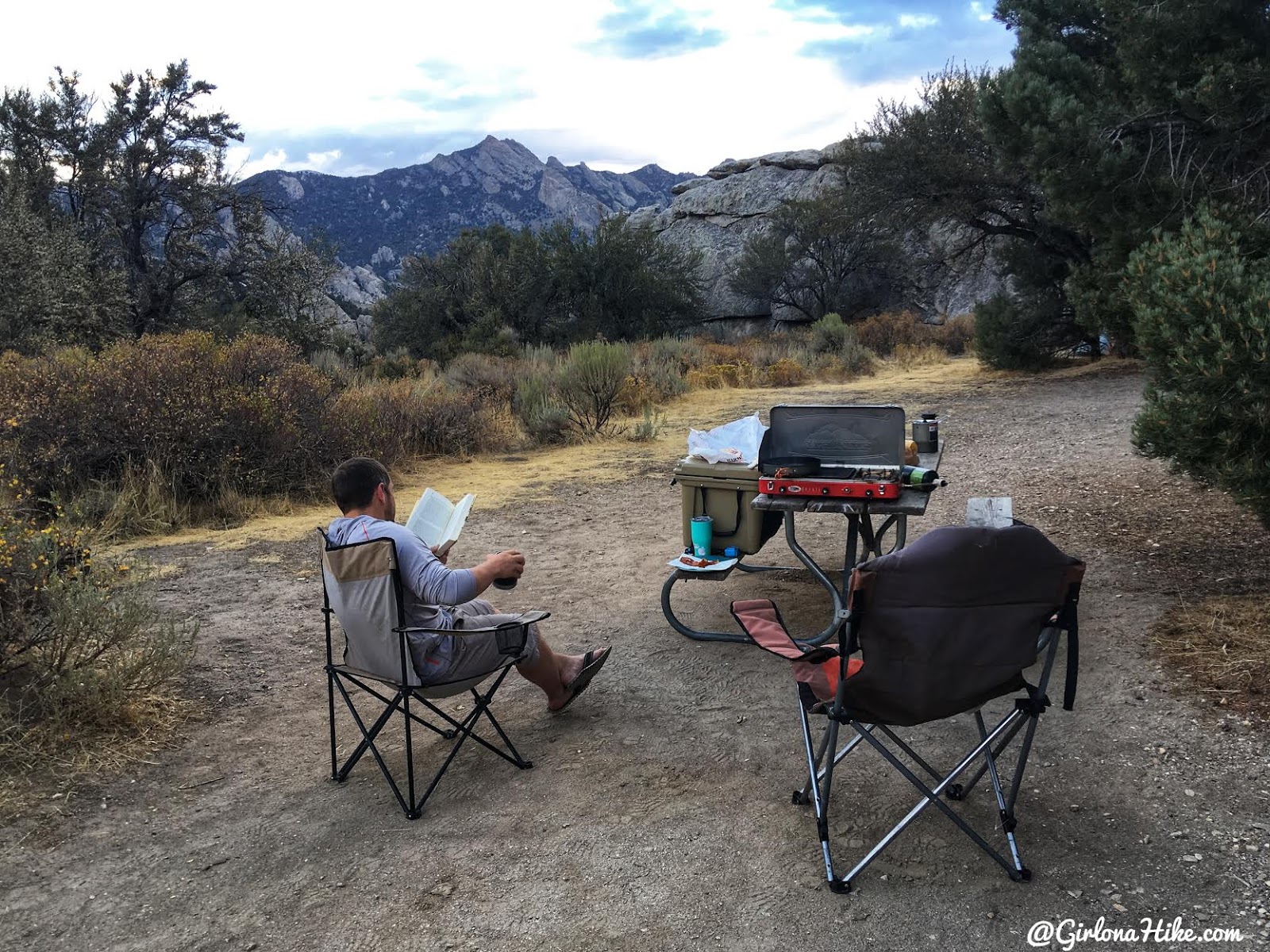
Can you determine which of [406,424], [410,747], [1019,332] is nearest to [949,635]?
[410,747]

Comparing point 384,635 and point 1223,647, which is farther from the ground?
point 384,635

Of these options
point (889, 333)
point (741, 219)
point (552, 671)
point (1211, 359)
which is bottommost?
point (889, 333)

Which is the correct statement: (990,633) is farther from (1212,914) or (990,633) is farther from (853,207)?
(853,207)

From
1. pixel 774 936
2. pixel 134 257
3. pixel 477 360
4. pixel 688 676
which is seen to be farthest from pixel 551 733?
pixel 134 257

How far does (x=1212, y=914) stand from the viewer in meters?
2.48

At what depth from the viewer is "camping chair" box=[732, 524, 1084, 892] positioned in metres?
2.54

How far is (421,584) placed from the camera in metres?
3.10

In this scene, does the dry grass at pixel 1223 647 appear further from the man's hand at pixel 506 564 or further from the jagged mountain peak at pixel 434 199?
the jagged mountain peak at pixel 434 199

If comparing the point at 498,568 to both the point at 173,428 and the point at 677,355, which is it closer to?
the point at 173,428

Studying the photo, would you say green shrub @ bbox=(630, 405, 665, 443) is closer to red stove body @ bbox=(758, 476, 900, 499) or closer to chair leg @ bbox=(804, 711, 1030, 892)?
red stove body @ bbox=(758, 476, 900, 499)

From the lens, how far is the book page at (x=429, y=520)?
3422 millimetres

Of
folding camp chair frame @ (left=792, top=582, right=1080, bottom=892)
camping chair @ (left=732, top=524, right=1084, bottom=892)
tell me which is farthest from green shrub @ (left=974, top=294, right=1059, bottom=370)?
camping chair @ (left=732, top=524, right=1084, bottom=892)

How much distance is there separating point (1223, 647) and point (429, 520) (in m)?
3.40

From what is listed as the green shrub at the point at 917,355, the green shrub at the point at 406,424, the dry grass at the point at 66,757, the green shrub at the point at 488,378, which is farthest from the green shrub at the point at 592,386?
the green shrub at the point at 917,355
